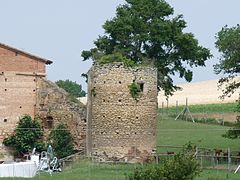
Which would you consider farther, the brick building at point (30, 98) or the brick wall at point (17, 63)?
the brick wall at point (17, 63)

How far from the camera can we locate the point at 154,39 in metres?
63.9

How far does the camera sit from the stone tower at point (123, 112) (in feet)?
146

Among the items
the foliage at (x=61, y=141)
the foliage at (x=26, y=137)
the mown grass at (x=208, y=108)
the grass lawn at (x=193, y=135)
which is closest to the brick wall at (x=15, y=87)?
the foliage at (x=26, y=137)

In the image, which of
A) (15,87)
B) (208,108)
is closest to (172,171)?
(15,87)

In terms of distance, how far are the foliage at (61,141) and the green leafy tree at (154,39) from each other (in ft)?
45.6

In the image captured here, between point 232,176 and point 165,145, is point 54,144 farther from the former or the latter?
point 232,176

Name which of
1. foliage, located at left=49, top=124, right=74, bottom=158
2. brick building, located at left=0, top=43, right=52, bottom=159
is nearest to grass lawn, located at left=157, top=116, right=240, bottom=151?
foliage, located at left=49, top=124, right=74, bottom=158

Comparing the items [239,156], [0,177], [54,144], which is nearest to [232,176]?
[239,156]

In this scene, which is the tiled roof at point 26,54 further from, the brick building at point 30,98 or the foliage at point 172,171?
the foliage at point 172,171

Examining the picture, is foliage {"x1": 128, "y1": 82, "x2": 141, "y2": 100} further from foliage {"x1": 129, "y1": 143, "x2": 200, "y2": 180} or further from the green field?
foliage {"x1": 129, "y1": 143, "x2": 200, "y2": 180}

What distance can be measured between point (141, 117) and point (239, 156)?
5.43m

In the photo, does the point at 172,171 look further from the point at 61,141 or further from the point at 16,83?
the point at 16,83

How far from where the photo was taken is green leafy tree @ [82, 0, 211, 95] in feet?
209

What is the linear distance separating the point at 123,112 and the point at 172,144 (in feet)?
29.7
